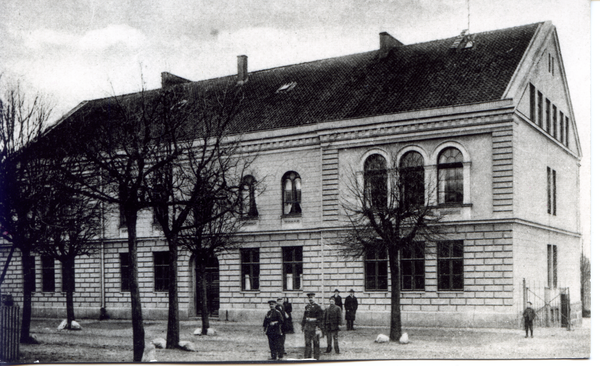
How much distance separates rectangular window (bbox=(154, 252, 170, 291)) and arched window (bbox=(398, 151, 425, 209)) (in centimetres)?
1307

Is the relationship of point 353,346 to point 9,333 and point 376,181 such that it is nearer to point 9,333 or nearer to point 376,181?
point 376,181

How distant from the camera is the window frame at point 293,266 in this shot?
1161 inches

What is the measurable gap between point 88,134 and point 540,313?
17.8m

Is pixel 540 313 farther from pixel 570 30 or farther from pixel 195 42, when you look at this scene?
pixel 195 42

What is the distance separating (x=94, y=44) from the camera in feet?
71.7

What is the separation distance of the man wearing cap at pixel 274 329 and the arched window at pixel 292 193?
11770 millimetres

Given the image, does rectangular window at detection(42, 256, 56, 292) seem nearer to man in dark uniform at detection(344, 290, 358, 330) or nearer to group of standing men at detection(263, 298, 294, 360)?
man in dark uniform at detection(344, 290, 358, 330)

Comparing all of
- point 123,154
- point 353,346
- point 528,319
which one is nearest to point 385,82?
point 528,319

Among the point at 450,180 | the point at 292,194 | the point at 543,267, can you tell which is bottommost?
the point at 543,267

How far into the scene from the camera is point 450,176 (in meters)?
27.0

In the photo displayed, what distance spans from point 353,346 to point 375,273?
7079mm

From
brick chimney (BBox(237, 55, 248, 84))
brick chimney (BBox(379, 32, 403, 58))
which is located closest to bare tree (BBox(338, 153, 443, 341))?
brick chimney (BBox(379, 32, 403, 58))

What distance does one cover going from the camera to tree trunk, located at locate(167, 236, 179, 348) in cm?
2114

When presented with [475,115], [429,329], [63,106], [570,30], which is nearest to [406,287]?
[429,329]
